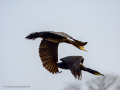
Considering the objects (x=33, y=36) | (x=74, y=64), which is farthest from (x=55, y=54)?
(x=74, y=64)

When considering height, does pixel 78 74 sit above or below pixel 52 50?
below

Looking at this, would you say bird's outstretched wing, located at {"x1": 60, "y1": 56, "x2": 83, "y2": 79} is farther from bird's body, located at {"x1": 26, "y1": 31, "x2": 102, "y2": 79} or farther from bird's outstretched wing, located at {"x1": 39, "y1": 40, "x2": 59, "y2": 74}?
bird's outstretched wing, located at {"x1": 39, "y1": 40, "x2": 59, "y2": 74}

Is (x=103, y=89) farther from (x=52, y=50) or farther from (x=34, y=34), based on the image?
(x=34, y=34)

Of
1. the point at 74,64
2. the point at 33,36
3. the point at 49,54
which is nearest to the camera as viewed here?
the point at 74,64

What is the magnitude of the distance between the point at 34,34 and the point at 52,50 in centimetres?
140

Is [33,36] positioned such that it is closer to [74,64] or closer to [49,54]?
[49,54]

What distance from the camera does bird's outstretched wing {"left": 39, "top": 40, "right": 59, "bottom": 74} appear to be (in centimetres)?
1086

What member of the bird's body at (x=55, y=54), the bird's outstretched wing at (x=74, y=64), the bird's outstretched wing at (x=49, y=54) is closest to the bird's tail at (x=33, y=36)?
the bird's body at (x=55, y=54)

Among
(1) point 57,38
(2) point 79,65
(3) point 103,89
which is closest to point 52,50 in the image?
(1) point 57,38

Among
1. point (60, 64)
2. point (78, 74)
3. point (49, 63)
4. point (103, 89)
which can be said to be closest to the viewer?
point (78, 74)

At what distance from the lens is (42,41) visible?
35.4 feet

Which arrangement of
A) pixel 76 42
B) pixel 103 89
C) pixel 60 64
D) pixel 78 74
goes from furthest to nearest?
pixel 103 89, pixel 60 64, pixel 76 42, pixel 78 74

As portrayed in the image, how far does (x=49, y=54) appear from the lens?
1098cm

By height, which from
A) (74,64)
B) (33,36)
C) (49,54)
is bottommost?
(74,64)
